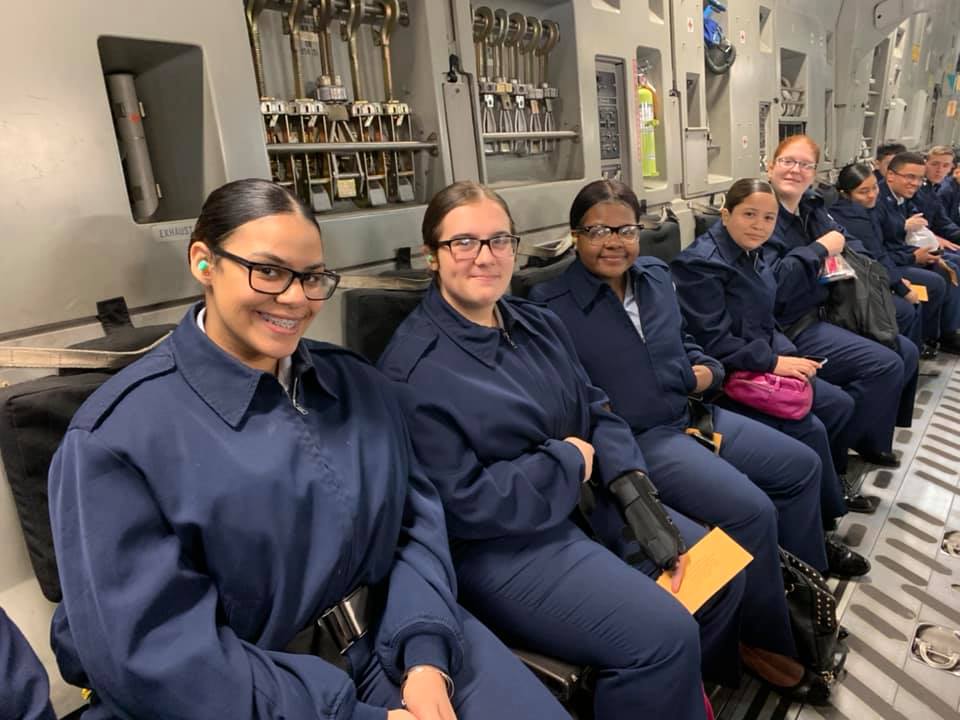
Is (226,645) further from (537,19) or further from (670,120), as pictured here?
(670,120)

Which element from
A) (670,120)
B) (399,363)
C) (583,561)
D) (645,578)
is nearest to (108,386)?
(399,363)

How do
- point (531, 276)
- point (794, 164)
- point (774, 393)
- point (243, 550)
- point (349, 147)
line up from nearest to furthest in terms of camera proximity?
point (243, 550) → point (349, 147) → point (531, 276) → point (774, 393) → point (794, 164)

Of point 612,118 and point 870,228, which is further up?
point 612,118

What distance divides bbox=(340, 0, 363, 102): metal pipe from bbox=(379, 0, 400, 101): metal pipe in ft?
0.28

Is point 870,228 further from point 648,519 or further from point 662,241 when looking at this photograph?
point 648,519

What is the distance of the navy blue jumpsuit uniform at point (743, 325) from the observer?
7.74 ft

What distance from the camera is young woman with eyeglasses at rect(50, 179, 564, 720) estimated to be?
0.89 m

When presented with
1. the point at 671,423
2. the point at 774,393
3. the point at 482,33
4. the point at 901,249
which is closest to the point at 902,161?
the point at 901,249

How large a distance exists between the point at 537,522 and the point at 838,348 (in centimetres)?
211

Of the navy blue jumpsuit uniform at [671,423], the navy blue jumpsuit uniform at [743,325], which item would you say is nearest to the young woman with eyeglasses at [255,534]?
the navy blue jumpsuit uniform at [671,423]

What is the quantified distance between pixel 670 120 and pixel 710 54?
0.77 metres

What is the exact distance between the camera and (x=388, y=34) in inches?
81.5

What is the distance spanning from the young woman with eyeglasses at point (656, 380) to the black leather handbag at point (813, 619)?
13 cm

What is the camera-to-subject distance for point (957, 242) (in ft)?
16.3
